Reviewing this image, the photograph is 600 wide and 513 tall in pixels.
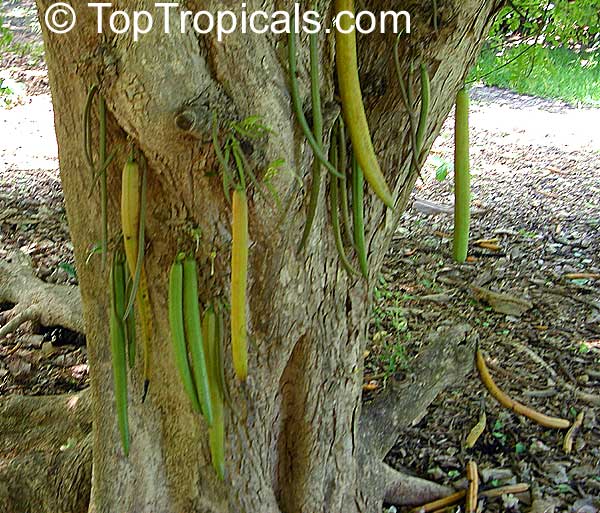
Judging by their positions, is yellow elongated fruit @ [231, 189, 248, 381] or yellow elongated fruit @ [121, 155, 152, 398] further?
yellow elongated fruit @ [121, 155, 152, 398]

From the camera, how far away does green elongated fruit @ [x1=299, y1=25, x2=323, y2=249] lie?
51.1 inches

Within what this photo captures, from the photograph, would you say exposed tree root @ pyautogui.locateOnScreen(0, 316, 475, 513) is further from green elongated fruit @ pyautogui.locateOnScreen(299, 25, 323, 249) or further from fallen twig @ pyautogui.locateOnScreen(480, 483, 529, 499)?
green elongated fruit @ pyautogui.locateOnScreen(299, 25, 323, 249)

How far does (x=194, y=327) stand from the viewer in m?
A: 1.42

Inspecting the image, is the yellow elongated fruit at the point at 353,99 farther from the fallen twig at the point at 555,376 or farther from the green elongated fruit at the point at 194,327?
the fallen twig at the point at 555,376

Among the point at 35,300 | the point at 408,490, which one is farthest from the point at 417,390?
the point at 35,300

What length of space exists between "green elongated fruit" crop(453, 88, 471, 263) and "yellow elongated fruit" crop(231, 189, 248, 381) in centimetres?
45

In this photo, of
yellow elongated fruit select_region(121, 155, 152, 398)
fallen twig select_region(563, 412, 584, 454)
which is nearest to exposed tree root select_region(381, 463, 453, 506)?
fallen twig select_region(563, 412, 584, 454)

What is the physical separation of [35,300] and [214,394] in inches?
77.1

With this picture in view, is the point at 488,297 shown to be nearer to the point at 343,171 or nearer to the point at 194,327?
the point at 343,171

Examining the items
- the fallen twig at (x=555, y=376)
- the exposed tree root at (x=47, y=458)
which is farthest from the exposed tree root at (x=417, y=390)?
the exposed tree root at (x=47, y=458)

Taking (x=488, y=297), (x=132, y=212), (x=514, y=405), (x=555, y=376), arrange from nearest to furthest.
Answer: (x=132, y=212), (x=514, y=405), (x=555, y=376), (x=488, y=297)

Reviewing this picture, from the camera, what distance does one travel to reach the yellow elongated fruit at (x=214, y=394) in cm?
151

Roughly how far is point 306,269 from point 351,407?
489 millimetres

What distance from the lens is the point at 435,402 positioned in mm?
2852
